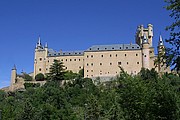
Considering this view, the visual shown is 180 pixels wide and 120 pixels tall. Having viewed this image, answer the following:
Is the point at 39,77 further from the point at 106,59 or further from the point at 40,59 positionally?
the point at 106,59

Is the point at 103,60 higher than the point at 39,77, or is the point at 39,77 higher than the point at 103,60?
the point at 103,60

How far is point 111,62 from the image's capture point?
288 feet

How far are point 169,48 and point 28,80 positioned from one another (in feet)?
270

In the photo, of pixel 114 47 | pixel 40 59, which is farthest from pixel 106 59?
pixel 40 59

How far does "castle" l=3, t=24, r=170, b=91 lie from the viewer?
86.5 meters

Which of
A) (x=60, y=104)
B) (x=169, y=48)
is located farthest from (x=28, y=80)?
(x=169, y=48)

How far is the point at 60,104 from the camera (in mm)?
57812

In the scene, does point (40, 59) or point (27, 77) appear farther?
point (40, 59)

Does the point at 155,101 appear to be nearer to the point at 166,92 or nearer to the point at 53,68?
the point at 166,92

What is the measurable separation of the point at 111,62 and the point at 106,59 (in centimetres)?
175

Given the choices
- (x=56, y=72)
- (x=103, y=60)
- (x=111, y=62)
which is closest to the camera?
(x=56, y=72)

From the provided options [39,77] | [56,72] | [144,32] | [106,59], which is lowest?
[39,77]

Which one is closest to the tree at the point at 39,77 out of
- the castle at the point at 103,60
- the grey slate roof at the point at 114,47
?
the castle at the point at 103,60

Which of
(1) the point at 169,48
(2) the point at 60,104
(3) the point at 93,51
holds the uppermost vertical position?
(3) the point at 93,51
